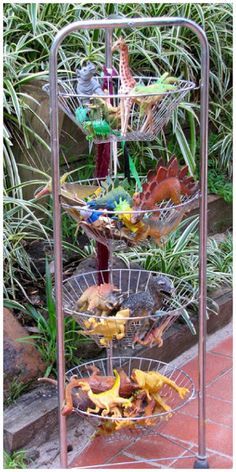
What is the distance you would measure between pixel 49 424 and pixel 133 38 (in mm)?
1971

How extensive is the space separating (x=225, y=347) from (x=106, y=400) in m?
1.15

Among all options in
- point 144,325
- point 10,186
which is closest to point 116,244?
point 144,325

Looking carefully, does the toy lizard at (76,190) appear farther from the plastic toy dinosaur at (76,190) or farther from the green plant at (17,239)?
the green plant at (17,239)

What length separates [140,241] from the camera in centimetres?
193

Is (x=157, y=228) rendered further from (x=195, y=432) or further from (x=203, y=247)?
(x=195, y=432)

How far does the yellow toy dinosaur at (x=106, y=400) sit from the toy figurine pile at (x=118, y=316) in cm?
14

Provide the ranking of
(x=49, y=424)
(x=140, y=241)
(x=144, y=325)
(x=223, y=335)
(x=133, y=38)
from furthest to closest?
(x=133, y=38), (x=223, y=335), (x=49, y=424), (x=144, y=325), (x=140, y=241)

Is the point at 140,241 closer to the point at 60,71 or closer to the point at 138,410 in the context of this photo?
the point at 138,410

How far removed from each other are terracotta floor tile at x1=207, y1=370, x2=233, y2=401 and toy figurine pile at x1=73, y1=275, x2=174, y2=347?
654 mm

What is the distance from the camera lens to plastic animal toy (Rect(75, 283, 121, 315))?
2029 mm

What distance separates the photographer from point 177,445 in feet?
7.60

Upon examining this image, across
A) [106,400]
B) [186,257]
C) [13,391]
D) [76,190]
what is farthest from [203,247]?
[186,257]

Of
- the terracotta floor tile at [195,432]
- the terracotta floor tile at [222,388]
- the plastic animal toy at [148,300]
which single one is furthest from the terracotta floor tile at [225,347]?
the plastic animal toy at [148,300]

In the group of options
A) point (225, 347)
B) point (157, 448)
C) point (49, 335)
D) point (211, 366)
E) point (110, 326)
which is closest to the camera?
point (110, 326)
